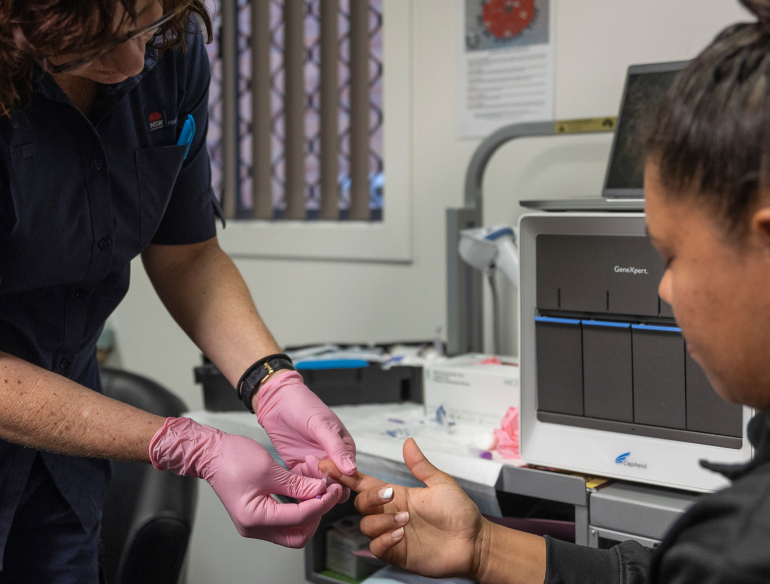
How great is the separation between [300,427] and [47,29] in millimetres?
561

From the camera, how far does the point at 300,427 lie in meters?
0.97

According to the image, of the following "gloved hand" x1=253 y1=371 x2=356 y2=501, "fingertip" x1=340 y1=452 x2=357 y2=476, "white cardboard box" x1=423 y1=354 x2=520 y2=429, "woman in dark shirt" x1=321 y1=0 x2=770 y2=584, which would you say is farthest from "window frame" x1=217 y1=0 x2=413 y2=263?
"woman in dark shirt" x1=321 y1=0 x2=770 y2=584

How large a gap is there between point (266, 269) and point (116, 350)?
0.74 meters

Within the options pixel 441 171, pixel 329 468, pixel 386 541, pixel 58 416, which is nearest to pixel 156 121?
pixel 58 416

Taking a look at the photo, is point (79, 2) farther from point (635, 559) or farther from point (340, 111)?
point (340, 111)

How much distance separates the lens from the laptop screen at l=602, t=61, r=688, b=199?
1181mm

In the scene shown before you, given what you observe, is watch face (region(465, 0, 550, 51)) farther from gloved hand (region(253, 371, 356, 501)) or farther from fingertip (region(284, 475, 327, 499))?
fingertip (region(284, 475, 327, 499))

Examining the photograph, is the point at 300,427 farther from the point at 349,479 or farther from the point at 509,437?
the point at 509,437

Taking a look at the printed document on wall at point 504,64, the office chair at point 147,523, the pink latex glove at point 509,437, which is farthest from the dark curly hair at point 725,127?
the printed document on wall at point 504,64

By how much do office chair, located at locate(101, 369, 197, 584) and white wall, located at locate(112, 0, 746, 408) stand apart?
0.74 meters

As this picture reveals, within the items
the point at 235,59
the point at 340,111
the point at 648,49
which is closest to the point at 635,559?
the point at 648,49

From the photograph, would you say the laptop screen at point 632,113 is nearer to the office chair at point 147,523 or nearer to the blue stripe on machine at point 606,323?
the blue stripe on machine at point 606,323

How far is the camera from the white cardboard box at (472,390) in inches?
52.4

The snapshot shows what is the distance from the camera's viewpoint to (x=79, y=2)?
0.68 meters
